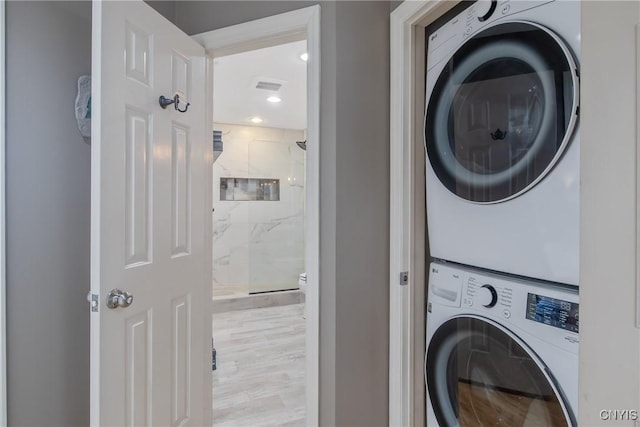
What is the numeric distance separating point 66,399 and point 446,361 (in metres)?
1.52

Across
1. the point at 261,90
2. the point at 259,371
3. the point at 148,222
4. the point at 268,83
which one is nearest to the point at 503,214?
the point at 148,222

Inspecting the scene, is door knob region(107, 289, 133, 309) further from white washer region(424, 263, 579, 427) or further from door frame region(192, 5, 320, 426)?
white washer region(424, 263, 579, 427)

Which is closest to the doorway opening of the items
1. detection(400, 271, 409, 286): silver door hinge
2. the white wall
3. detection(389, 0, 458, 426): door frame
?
detection(389, 0, 458, 426): door frame

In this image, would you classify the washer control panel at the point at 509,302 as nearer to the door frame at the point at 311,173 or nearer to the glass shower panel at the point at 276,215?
the door frame at the point at 311,173

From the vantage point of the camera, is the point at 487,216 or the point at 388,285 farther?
the point at 388,285

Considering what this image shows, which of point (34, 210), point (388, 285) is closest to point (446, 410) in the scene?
point (388, 285)

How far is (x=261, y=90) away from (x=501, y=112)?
98.9 inches

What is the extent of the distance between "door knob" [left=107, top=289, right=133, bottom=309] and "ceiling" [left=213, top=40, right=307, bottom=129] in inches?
60.9

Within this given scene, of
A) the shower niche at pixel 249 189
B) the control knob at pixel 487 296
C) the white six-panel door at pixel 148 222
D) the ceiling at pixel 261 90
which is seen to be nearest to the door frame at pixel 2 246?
the white six-panel door at pixel 148 222

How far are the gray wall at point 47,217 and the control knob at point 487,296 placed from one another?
1.56m

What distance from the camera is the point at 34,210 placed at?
4.13 ft

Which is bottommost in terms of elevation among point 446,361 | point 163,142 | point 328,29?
point 446,361

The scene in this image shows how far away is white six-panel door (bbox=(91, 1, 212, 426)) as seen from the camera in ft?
3.68

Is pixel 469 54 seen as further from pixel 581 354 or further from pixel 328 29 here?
pixel 581 354
